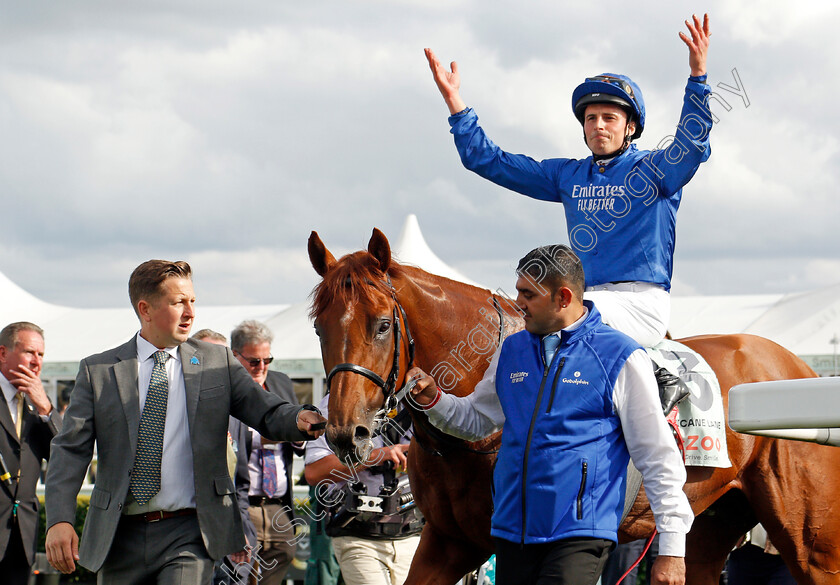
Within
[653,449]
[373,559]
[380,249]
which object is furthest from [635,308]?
[373,559]

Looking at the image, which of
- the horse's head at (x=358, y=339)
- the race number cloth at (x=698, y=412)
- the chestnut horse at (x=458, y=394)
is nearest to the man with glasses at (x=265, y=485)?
the chestnut horse at (x=458, y=394)

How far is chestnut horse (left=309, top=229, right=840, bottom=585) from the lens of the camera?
3.57 meters

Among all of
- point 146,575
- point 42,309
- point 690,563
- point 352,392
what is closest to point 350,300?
point 352,392

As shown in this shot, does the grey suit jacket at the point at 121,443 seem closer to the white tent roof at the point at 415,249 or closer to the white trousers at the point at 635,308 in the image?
the white trousers at the point at 635,308

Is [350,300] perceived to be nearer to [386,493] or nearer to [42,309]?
[386,493]

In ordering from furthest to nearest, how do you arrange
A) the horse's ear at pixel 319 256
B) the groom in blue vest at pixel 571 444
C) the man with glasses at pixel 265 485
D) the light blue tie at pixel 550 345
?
1. the man with glasses at pixel 265 485
2. the horse's ear at pixel 319 256
3. the light blue tie at pixel 550 345
4. the groom in blue vest at pixel 571 444

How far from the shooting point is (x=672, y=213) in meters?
4.45

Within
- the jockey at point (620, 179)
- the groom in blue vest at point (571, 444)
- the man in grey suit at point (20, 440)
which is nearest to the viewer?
the groom in blue vest at point (571, 444)

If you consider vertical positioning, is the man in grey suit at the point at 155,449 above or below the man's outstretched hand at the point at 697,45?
below

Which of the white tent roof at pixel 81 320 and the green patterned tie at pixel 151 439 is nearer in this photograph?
the green patterned tie at pixel 151 439

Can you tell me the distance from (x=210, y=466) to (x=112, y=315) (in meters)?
17.4

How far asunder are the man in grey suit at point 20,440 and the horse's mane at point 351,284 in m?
2.54

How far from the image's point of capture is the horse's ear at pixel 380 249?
3.87 metres

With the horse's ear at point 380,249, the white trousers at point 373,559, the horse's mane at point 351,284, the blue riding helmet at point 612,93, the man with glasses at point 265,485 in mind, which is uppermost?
the blue riding helmet at point 612,93
